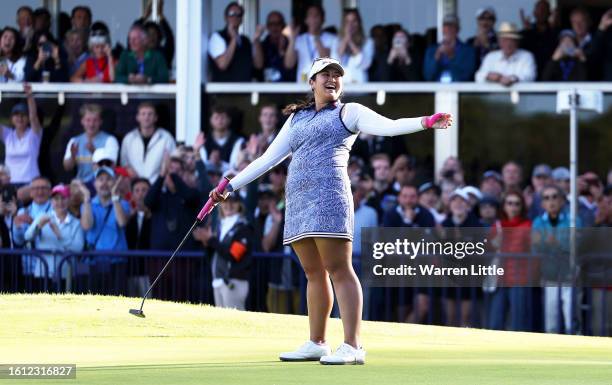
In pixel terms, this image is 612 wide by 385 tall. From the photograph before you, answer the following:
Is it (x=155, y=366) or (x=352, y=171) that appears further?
(x=352, y=171)

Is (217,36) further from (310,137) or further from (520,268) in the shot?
(310,137)

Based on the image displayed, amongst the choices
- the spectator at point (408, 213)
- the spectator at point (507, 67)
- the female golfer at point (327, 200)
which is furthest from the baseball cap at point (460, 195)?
the female golfer at point (327, 200)

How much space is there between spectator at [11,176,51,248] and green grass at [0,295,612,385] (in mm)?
3673

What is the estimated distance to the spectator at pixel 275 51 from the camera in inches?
718

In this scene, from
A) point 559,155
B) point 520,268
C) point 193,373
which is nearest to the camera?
point 193,373

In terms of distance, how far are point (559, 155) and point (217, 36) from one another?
4353mm

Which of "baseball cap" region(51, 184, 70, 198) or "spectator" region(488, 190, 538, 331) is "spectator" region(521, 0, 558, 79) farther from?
"baseball cap" region(51, 184, 70, 198)

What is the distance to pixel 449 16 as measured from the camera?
60.1ft

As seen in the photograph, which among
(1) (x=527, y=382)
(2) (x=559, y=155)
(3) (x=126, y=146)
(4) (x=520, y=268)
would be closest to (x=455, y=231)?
(4) (x=520, y=268)

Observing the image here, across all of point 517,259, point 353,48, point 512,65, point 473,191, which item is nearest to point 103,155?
point 353,48

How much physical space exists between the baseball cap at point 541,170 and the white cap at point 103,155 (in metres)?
4.78

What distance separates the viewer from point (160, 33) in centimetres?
1898

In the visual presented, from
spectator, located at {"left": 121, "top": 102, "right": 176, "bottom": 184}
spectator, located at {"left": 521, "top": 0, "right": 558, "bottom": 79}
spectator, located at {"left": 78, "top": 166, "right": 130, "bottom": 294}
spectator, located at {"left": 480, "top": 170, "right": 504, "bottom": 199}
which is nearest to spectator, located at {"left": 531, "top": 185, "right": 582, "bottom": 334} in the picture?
spectator, located at {"left": 480, "top": 170, "right": 504, "bottom": 199}

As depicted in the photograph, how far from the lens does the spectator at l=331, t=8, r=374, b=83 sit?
17.8 meters
